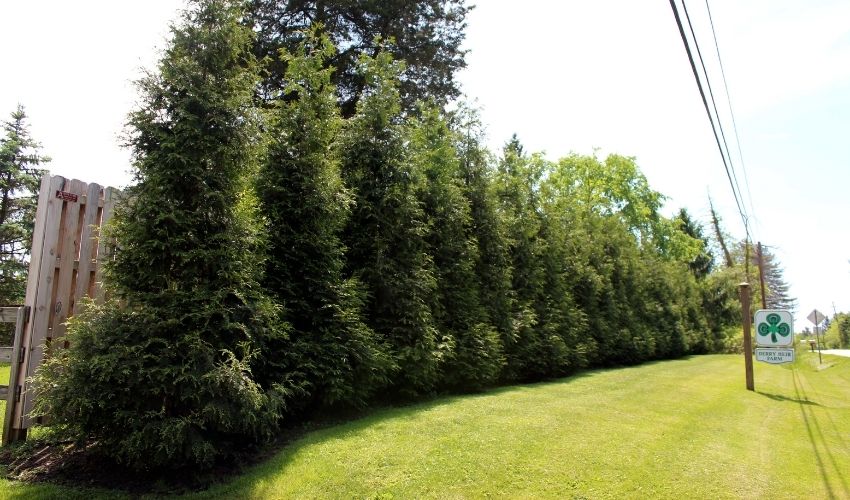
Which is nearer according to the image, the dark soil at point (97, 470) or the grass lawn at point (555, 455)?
the dark soil at point (97, 470)

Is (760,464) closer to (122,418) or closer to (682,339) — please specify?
(122,418)

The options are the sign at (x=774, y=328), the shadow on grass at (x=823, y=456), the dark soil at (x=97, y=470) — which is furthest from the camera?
the sign at (x=774, y=328)

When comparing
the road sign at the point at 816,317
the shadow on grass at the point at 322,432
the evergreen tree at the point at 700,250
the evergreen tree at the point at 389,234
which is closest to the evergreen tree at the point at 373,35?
the evergreen tree at the point at 389,234

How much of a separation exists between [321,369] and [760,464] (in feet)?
17.2

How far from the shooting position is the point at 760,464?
5.83 m

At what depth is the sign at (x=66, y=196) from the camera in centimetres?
547

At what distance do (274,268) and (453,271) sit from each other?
431 centimetres

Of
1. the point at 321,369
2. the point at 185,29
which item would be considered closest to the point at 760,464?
the point at 321,369

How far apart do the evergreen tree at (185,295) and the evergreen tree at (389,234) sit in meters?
2.44

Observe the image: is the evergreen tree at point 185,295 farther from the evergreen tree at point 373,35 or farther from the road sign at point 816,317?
the road sign at point 816,317

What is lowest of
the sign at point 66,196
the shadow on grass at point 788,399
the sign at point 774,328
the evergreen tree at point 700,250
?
the shadow on grass at point 788,399

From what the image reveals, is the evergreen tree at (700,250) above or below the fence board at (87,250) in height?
above

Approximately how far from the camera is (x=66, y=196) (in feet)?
18.2

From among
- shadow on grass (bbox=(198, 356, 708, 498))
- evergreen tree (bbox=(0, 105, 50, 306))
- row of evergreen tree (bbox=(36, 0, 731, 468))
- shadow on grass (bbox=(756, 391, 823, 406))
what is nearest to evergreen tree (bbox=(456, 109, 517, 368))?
row of evergreen tree (bbox=(36, 0, 731, 468))
